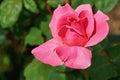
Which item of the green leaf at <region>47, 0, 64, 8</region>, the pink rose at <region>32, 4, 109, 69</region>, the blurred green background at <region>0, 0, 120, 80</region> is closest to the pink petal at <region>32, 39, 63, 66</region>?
the pink rose at <region>32, 4, 109, 69</region>

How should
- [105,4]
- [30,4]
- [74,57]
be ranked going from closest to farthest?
[74,57]
[105,4]
[30,4]

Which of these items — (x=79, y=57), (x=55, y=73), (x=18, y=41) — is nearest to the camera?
(x=79, y=57)

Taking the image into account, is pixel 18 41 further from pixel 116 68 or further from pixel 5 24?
pixel 116 68

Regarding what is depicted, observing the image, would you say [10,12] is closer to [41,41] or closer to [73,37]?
[41,41]

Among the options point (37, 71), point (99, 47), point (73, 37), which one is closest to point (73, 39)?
point (73, 37)

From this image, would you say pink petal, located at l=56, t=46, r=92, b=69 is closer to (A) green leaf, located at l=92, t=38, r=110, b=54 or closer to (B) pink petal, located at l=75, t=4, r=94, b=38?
(B) pink petal, located at l=75, t=4, r=94, b=38

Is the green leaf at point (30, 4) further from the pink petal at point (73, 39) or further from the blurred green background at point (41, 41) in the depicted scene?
the pink petal at point (73, 39)

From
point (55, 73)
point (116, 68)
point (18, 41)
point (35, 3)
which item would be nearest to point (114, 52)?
point (116, 68)
